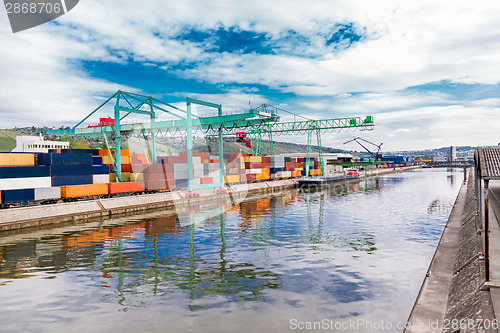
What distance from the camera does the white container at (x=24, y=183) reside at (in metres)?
28.8

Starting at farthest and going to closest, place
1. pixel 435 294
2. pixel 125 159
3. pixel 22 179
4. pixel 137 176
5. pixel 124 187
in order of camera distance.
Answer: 1. pixel 125 159
2. pixel 137 176
3. pixel 124 187
4. pixel 22 179
5. pixel 435 294

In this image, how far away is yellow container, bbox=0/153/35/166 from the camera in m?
30.5

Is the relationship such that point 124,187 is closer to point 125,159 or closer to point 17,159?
point 125,159

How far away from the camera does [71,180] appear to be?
33688mm

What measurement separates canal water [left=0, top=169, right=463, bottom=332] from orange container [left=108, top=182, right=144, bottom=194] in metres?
9.33

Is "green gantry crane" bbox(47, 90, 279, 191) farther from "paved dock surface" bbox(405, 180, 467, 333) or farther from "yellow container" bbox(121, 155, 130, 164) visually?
"paved dock surface" bbox(405, 180, 467, 333)

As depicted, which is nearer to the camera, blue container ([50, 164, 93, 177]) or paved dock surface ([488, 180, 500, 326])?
paved dock surface ([488, 180, 500, 326])

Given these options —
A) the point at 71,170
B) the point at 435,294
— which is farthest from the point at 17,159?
the point at 435,294

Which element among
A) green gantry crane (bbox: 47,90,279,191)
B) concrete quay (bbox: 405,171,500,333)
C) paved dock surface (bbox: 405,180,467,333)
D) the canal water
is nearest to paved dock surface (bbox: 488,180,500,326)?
concrete quay (bbox: 405,171,500,333)

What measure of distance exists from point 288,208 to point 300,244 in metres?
18.6

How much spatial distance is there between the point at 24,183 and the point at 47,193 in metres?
2.16

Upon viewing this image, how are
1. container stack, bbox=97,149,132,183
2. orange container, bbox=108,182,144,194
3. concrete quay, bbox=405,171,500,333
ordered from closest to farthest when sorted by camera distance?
concrete quay, bbox=405,171,500,333 → orange container, bbox=108,182,144,194 → container stack, bbox=97,149,132,183

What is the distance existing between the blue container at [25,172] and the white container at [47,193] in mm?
1494

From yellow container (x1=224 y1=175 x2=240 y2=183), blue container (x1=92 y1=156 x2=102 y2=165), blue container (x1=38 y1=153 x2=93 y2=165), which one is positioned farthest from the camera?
yellow container (x1=224 y1=175 x2=240 y2=183)
